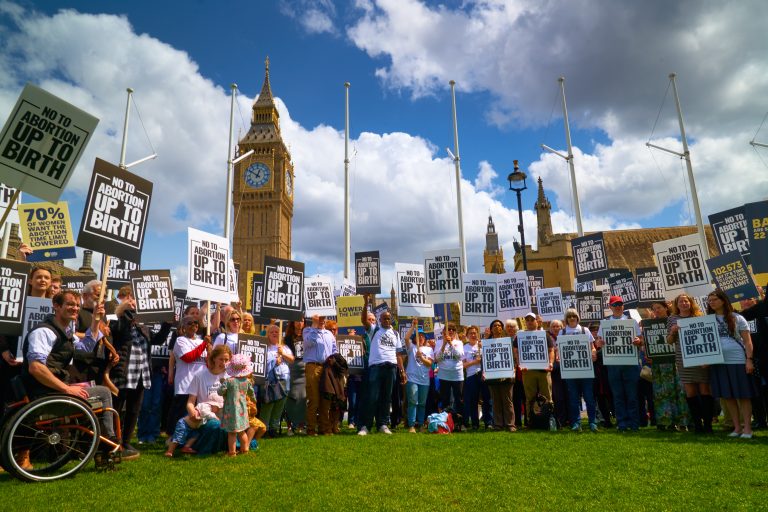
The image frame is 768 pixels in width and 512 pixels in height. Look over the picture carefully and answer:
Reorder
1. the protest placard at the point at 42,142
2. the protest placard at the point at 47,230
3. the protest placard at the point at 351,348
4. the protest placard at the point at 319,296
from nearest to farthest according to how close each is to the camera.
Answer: the protest placard at the point at 42,142
the protest placard at the point at 351,348
the protest placard at the point at 47,230
the protest placard at the point at 319,296

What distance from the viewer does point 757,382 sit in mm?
9055

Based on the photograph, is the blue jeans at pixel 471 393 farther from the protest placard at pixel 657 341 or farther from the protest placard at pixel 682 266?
the protest placard at pixel 682 266

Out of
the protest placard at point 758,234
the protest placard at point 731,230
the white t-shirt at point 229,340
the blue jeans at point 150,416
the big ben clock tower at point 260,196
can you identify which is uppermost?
the big ben clock tower at point 260,196

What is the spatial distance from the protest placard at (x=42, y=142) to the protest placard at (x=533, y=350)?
8125mm

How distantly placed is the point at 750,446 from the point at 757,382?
104 inches

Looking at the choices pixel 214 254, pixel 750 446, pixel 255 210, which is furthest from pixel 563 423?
pixel 255 210

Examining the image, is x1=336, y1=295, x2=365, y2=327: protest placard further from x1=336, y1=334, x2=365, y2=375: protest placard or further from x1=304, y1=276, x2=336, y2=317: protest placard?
x1=336, y1=334, x2=365, y2=375: protest placard

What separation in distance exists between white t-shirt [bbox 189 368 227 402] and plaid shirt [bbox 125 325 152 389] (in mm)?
770

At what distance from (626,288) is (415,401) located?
354 inches

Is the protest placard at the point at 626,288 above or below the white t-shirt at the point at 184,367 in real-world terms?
above

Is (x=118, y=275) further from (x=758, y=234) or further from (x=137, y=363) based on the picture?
(x=758, y=234)

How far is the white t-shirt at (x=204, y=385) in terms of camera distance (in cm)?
734

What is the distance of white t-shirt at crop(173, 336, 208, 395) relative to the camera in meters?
7.70

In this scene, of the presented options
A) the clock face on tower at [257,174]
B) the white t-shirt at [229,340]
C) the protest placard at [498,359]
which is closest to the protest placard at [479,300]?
the protest placard at [498,359]
